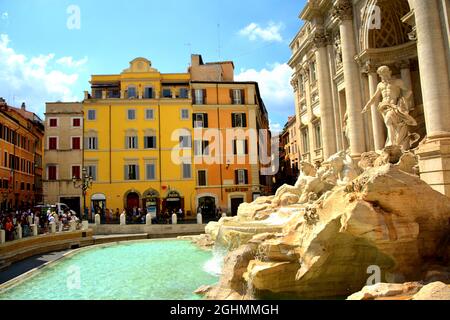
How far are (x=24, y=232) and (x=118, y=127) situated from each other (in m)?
19.3

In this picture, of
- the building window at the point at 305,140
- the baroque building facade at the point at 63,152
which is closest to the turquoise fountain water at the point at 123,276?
the building window at the point at 305,140

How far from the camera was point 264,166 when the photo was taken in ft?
141

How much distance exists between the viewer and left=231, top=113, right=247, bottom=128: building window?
121ft

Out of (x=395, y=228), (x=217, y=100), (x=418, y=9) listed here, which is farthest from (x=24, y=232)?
(x=217, y=100)

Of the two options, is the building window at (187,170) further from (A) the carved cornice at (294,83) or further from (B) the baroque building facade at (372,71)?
(A) the carved cornice at (294,83)

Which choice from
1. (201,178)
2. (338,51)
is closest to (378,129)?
(338,51)

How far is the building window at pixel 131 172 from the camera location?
34969mm

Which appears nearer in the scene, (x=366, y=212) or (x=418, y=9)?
(x=366, y=212)

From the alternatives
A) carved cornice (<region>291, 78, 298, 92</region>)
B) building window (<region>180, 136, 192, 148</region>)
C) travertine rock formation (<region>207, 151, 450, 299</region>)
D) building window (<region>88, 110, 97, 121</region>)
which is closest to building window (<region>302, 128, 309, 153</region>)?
carved cornice (<region>291, 78, 298, 92</region>)

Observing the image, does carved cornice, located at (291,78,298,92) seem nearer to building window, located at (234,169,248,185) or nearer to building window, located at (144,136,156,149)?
building window, located at (234,169,248,185)

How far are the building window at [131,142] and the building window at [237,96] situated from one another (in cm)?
1079

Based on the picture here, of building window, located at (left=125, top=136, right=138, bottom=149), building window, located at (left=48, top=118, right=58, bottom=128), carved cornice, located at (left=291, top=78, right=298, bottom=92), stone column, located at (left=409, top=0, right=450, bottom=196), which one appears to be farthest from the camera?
building window, located at (left=125, top=136, right=138, bottom=149)
